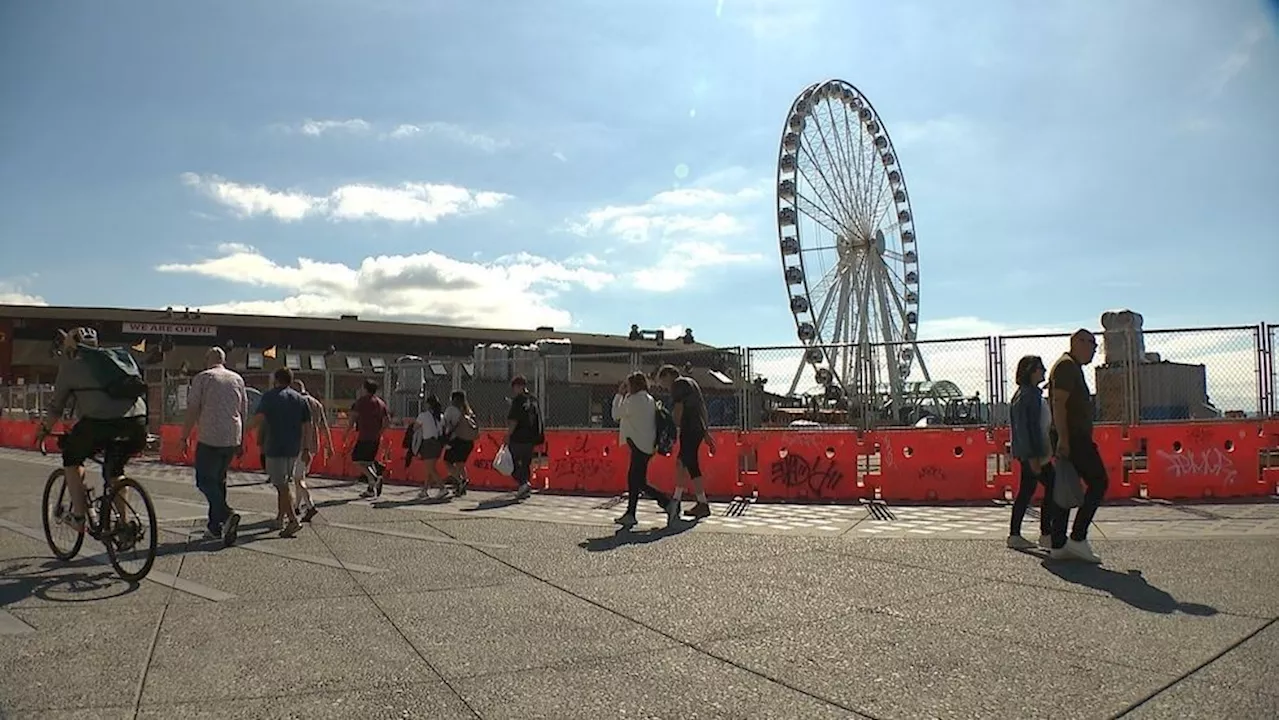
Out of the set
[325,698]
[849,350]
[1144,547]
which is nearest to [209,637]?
[325,698]

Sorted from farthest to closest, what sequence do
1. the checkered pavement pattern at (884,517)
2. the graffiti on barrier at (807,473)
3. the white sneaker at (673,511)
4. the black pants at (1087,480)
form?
the graffiti on barrier at (807,473), the white sneaker at (673,511), the checkered pavement pattern at (884,517), the black pants at (1087,480)

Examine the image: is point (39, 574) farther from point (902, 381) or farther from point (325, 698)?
point (902, 381)

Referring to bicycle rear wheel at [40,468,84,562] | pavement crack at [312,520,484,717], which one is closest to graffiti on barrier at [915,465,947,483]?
pavement crack at [312,520,484,717]

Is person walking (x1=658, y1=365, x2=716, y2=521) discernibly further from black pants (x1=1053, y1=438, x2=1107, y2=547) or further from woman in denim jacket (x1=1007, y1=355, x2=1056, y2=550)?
black pants (x1=1053, y1=438, x2=1107, y2=547)

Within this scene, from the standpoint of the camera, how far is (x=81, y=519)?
674 centimetres

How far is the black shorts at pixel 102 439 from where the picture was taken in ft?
21.6

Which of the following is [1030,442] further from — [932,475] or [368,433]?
[368,433]

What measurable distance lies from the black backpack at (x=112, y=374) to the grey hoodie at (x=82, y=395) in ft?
0.10

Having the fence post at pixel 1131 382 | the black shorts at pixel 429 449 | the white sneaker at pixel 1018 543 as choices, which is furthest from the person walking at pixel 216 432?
the fence post at pixel 1131 382

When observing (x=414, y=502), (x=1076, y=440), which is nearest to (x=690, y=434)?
(x=414, y=502)

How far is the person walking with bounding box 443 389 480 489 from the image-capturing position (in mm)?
12758

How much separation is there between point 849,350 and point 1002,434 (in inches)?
154

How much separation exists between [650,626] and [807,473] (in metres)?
6.98

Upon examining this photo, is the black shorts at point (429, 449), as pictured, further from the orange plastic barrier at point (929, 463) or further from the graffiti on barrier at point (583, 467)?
the orange plastic barrier at point (929, 463)
